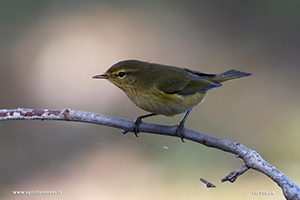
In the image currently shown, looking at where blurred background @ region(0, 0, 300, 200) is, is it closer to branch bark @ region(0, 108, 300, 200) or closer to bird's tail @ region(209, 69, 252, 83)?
branch bark @ region(0, 108, 300, 200)

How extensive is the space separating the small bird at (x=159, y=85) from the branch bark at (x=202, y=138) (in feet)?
0.77

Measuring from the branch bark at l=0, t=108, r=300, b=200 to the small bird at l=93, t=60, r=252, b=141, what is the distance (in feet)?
Result: 0.77

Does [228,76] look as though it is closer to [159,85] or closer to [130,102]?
[159,85]

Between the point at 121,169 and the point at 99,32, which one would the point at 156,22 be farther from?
the point at 121,169

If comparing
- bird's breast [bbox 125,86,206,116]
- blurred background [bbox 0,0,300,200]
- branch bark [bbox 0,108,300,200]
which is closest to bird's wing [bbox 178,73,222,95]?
bird's breast [bbox 125,86,206,116]

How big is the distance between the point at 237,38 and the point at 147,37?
2.19 meters

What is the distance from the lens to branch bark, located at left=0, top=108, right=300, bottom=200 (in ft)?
6.53

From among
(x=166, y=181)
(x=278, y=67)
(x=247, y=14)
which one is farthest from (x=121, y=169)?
(x=247, y=14)

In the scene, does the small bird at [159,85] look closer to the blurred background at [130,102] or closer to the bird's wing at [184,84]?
the bird's wing at [184,84]

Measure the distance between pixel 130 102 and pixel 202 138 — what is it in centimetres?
399

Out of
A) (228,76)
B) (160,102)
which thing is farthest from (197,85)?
(160,102)

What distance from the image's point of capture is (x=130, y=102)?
6277mm

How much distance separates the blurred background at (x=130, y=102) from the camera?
4371 mm

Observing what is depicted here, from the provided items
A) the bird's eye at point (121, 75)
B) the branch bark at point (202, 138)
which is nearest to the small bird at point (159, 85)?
the bird's eye at point (121, 75)
